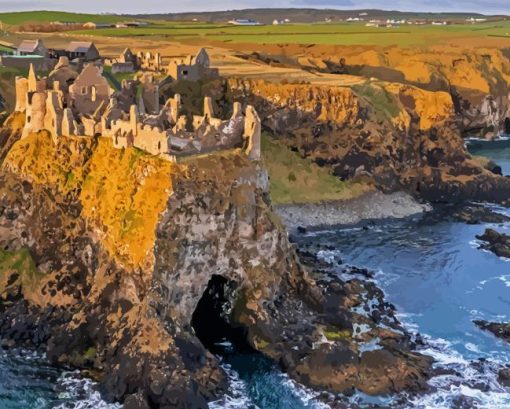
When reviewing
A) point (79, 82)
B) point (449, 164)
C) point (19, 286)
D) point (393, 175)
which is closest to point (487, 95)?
point (449, 164)

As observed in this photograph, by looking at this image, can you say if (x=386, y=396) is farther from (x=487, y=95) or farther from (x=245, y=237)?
(x=487, y=95)

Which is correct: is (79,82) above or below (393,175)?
above

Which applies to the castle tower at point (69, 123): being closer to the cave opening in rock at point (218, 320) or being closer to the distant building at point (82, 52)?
the cave opening in rock at point (218, 320)

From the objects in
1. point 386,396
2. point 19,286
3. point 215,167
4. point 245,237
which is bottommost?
point 386,396

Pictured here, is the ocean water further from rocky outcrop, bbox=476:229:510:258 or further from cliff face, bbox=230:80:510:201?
cliff face, bbox=230:80:510:201

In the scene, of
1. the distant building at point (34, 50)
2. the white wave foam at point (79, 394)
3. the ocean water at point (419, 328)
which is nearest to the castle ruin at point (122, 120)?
the ocean water at point (419, 328)

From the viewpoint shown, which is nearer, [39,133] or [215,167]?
[215,167]
